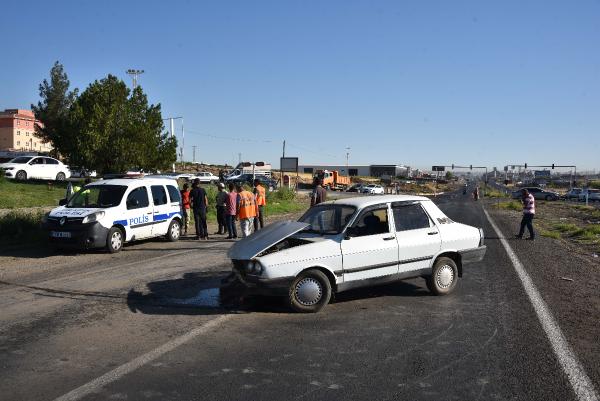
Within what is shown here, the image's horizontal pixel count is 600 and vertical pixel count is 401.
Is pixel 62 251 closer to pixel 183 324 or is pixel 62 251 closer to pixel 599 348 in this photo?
pixel 183 324

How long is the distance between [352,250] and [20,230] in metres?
11.1

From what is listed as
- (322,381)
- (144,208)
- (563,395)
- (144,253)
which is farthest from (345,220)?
(144,208)

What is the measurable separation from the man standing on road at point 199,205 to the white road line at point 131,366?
30.1 ft

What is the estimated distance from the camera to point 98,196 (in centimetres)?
1344

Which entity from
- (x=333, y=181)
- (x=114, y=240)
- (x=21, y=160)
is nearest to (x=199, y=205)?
(x=114, y=240)

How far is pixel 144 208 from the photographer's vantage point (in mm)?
13938

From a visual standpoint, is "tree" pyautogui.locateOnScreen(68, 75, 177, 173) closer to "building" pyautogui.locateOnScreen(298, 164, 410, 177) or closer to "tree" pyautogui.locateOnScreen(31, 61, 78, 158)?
"tree" pyautogui.locateOnScreen(31, 61, 78, 158)

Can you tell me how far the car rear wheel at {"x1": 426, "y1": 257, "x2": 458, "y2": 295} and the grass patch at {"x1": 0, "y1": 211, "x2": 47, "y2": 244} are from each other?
10926 mm

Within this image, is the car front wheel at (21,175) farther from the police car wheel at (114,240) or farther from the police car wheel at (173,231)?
the police car wheel at (114,240)

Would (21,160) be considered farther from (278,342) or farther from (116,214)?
(278,342)

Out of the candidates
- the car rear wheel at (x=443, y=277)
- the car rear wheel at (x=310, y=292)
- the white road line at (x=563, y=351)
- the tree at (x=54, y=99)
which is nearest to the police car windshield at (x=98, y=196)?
the car rear wheel at (x=310, y=292)

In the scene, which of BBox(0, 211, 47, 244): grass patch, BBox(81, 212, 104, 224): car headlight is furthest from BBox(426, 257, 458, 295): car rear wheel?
BBox(0, 211, 47, 244): grass patch

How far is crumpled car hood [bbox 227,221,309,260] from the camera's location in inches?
281

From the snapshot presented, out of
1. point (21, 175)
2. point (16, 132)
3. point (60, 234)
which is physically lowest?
point (60, 234)
